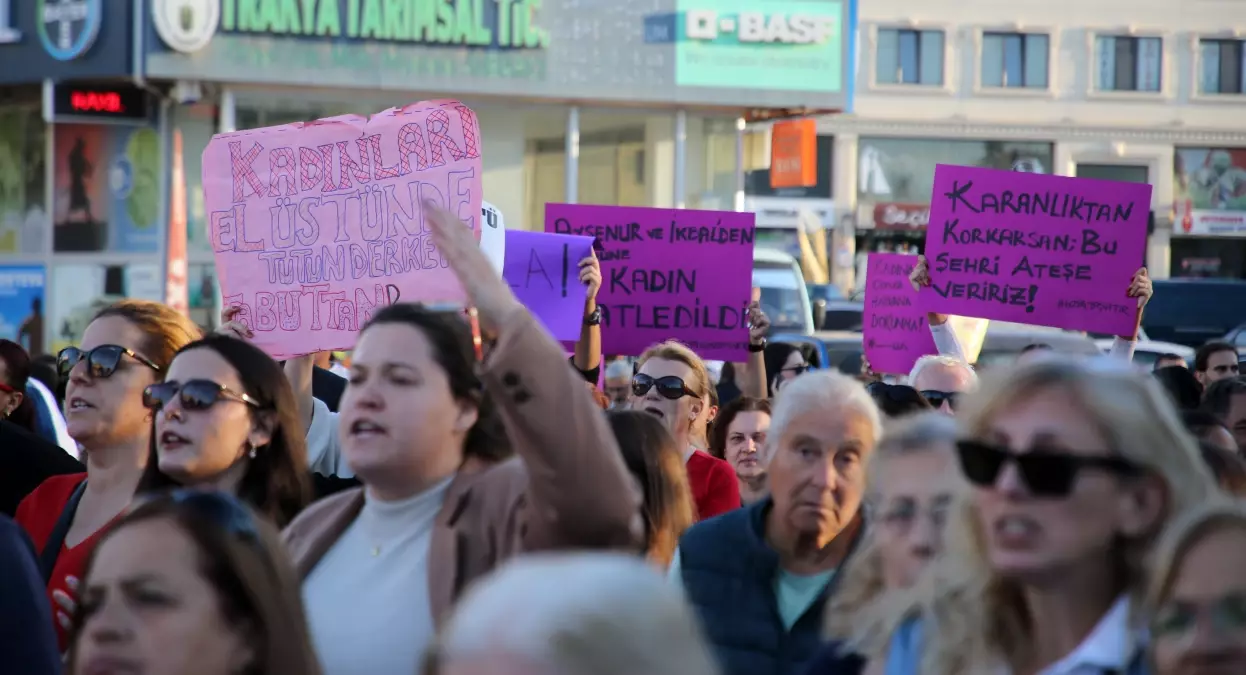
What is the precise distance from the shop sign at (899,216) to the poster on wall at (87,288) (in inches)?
906

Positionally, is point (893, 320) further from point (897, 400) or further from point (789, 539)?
point (789, 539)

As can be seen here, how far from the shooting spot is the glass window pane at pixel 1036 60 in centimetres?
4031

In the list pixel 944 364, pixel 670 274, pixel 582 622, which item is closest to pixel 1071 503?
pixel 582 622

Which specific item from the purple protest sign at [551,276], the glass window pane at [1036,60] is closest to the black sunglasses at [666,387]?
the purple protest sign at [551,276]

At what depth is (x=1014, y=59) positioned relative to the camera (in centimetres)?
4038

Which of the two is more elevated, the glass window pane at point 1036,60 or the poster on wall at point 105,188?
the glass window pane at point 1036,60

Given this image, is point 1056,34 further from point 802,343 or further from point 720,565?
point 720,565

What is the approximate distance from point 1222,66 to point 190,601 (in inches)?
1673

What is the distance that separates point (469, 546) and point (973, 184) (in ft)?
19.7

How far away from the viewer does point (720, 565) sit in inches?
155

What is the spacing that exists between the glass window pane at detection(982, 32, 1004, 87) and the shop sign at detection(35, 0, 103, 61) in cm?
2587

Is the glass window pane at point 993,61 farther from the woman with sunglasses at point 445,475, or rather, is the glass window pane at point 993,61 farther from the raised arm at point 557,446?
the raised arm at point 557,446

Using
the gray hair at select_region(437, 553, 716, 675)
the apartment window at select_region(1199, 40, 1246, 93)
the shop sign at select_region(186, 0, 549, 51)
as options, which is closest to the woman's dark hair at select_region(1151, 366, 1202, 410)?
the gray hair at select_region(437, 553, 716, 675)

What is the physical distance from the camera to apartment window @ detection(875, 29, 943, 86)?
131ft
